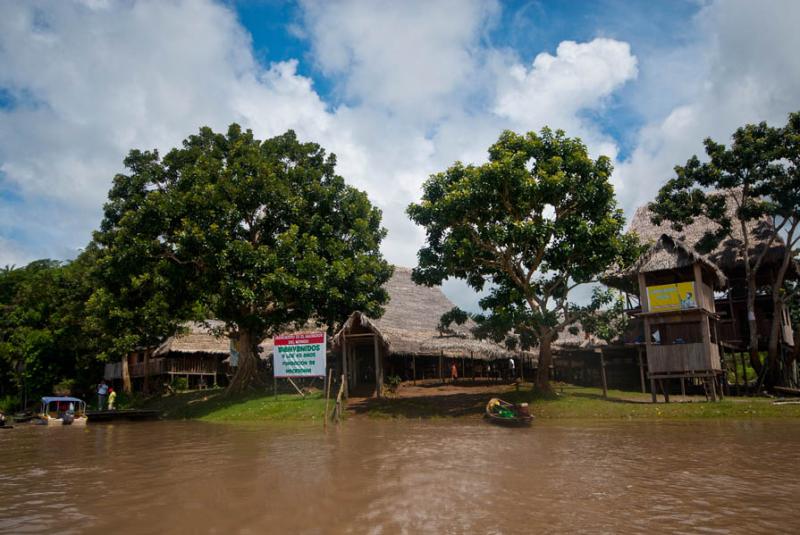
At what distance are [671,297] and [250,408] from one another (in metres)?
14.8

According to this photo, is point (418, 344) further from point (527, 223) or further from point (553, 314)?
point (527, 223)

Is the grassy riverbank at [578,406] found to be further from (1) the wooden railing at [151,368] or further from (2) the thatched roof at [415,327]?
(1) the wooden railing at [151,368]

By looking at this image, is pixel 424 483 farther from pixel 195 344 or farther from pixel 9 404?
pixel 9 404

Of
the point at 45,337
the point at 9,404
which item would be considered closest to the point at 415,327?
the point at 45,337

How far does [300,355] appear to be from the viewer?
19891mm

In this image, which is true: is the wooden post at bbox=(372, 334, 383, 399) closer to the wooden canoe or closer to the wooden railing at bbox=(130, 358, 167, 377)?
the wooden canoe

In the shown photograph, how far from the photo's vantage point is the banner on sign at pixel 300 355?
1953cm

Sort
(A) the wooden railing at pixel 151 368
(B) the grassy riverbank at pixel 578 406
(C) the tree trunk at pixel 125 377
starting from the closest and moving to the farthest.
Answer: (B) the grassy riverbank at pixel 578 406
(A) the wooden railing at pixel 151 368
(C) the tree trunk at pixel 125 377

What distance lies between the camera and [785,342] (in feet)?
Answer: 72.6

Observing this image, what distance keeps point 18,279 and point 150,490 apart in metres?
34.5

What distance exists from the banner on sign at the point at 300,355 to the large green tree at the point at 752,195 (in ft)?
44.2

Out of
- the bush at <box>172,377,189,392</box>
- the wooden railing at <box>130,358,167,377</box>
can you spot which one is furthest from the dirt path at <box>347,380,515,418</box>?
the wooden railing at <box>130,358,167,377</box>

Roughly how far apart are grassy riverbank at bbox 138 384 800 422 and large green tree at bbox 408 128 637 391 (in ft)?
5.38

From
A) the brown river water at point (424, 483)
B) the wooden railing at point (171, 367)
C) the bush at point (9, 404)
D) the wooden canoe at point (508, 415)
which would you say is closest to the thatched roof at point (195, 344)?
the wooden railing at point (171, 367)
